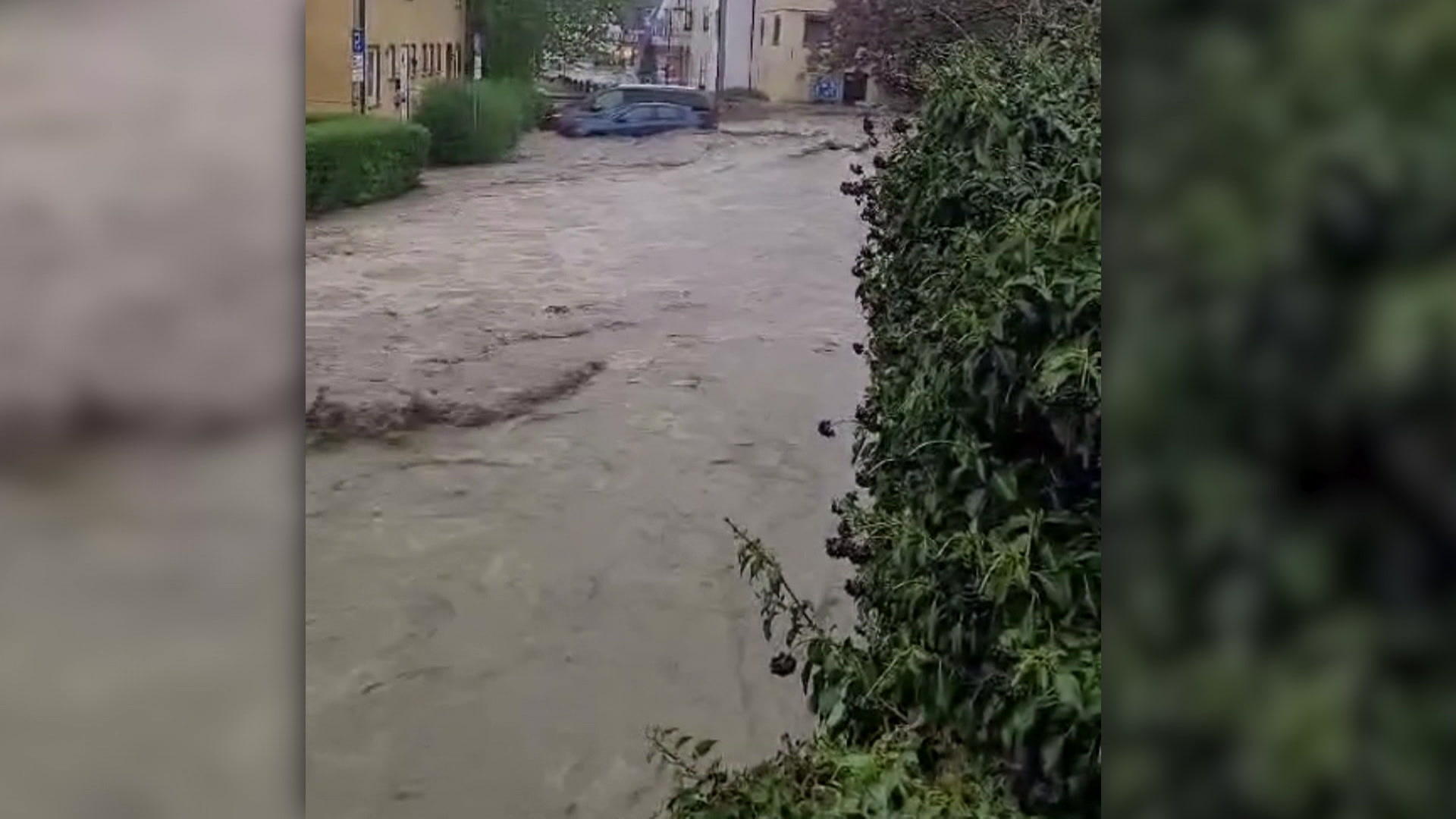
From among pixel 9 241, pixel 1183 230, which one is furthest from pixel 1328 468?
pixel 9 241

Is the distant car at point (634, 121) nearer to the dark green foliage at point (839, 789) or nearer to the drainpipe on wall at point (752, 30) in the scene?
the drainpipe on wall at point (752, 30)

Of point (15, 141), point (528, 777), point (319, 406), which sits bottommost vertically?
point (528, 777)

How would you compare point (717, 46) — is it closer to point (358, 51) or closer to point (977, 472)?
point (358, 51)

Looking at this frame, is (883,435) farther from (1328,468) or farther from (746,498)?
(1328,468)

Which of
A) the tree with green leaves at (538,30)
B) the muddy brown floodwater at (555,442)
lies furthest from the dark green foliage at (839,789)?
the tree with green leaves at (538,30)

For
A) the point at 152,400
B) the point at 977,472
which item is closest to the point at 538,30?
the point at 152,400

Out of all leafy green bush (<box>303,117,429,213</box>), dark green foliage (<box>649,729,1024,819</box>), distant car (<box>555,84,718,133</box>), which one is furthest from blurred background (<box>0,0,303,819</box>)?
dark green foliage (<box>649,729,1024,819</box>)
